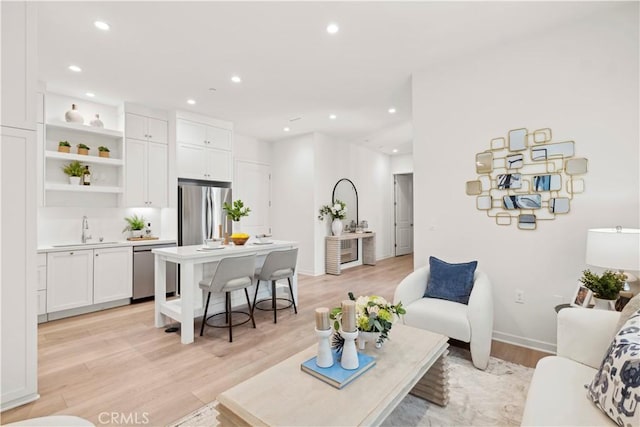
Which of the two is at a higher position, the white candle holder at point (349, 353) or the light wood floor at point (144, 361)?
the white candle holder at point (349, 353)

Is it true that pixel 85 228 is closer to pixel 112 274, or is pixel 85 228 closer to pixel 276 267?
pixel 112 274

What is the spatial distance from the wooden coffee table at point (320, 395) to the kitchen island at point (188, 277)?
177 centimetres

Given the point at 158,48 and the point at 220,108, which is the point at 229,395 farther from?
the point at 220,108

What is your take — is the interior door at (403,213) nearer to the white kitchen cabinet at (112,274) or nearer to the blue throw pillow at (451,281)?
the blue throw pillow at (451,281)

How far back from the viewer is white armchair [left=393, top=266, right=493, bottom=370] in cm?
241

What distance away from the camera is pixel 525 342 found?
2895mm

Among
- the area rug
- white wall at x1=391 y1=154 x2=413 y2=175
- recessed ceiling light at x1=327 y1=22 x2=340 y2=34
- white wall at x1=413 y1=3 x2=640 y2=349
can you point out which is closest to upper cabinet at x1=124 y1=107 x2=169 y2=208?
recessed ceiling light at x1=327 y1=22 x2=340 y2=34

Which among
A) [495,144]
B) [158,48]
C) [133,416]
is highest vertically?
[158,48]

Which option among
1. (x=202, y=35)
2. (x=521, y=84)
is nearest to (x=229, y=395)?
(x=202, y=35)

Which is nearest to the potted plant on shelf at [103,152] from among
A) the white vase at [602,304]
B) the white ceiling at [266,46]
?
the white ceiling at [266,46]

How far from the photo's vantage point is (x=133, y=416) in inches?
75.7

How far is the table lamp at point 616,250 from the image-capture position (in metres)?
1.93

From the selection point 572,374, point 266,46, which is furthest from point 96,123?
point 572,374

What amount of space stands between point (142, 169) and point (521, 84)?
5024 mm
